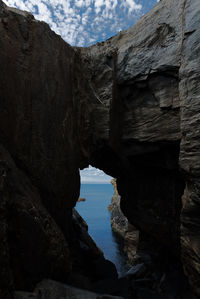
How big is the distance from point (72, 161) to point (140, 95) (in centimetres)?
516

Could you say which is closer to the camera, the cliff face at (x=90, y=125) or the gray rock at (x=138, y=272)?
the cliff face at (x=90, y=125)

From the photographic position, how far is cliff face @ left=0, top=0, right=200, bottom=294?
700 centimetres

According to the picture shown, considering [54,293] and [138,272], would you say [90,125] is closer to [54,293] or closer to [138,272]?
[54,293]

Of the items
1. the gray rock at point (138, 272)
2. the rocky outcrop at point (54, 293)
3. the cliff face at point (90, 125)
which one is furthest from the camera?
the gray rock at point (138, 272)

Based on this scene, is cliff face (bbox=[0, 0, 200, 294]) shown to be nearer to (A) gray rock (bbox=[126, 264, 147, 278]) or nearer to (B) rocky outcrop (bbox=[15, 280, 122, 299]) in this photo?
(B) rocky outcrop (bbox=[15, 280, 122, 299])

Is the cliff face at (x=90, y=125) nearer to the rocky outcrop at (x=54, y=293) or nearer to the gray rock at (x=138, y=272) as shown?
the rocky outcrop at (x=54, y=293)

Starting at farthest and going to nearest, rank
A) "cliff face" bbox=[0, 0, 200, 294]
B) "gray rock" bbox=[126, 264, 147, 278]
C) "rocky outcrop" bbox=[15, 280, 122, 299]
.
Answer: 1. "gray rock" bbox=[126, 264, 147, 278]
2. "cliff face" bbox=[0, 0, 200, 294]
3. "rocky outcrop" bbox=[15, 280, 122, 299]

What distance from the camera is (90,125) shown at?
39.3 ft

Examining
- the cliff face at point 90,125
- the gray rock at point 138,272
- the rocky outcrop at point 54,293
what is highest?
the cliff face at point 90,125

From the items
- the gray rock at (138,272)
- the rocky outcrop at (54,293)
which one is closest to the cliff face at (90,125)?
the rocky outcrop at (54,293)

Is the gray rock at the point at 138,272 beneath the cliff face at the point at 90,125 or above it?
beneath

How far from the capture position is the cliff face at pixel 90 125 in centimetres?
700

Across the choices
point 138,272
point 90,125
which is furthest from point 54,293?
point 138,272

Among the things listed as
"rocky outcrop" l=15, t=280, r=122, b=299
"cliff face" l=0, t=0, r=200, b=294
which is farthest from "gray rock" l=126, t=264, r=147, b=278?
"rocky outcrop" l=15, t=280, r=122, b=299
